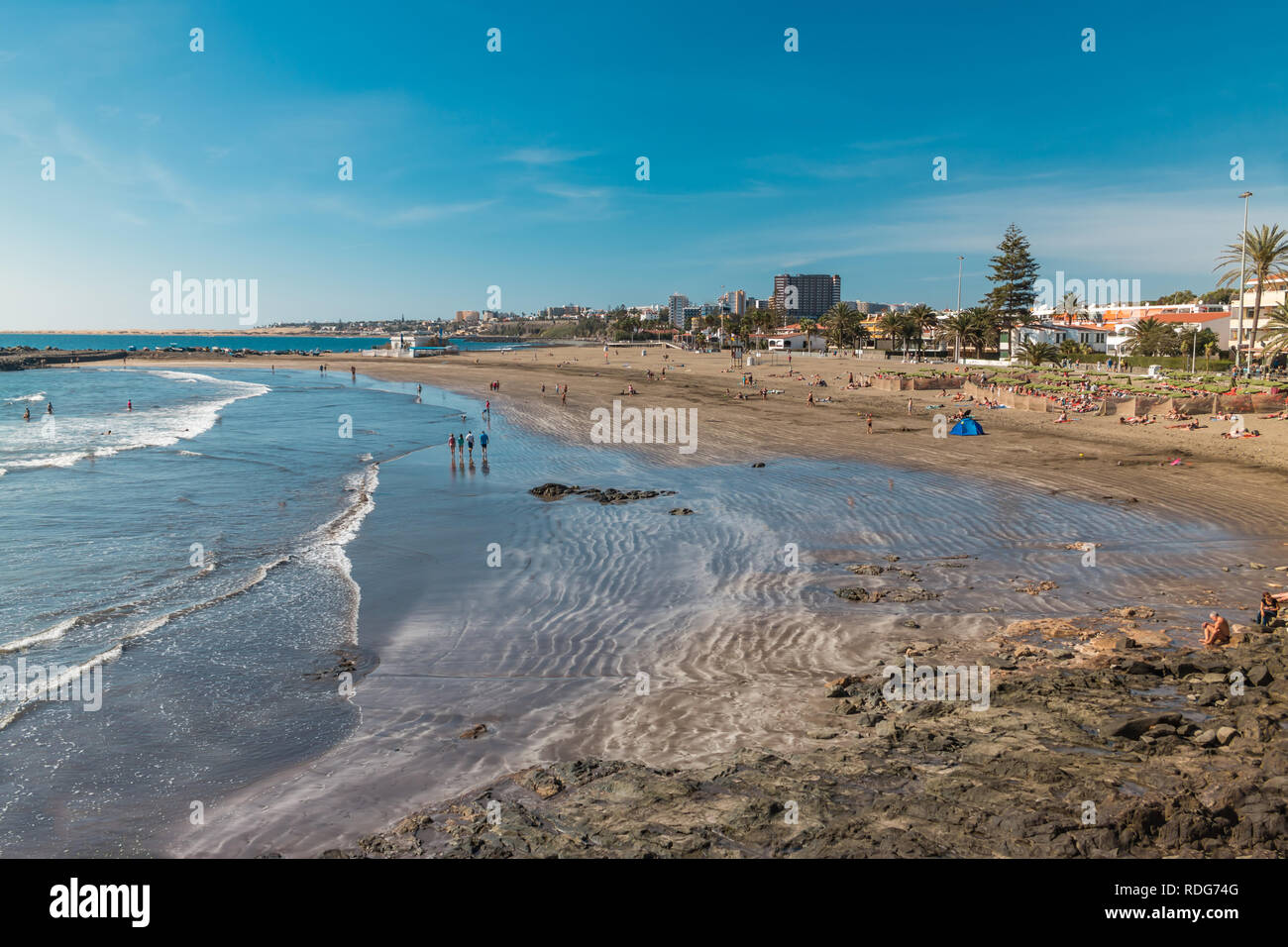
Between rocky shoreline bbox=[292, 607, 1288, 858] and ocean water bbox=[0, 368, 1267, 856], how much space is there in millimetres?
907

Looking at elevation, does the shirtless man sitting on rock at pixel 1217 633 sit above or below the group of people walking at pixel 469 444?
below

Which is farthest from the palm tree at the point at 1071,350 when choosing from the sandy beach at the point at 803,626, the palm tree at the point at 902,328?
the sandy beach at the point at 803,626

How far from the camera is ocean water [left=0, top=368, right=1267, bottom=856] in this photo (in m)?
9.11

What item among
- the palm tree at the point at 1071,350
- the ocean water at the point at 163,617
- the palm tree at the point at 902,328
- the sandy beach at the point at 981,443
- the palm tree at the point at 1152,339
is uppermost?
the palm tree at the point at 902,328

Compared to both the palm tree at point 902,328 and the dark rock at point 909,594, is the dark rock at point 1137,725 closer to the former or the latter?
the dark rock at point 909,594

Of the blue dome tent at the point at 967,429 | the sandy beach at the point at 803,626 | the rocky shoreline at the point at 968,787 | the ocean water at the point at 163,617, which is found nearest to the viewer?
the rocky shoreline at the point at 968,787

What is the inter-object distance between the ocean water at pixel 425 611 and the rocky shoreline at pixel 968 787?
907 millimetres

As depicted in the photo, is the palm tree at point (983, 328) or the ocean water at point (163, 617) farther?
the palm tree at point (983, 328)

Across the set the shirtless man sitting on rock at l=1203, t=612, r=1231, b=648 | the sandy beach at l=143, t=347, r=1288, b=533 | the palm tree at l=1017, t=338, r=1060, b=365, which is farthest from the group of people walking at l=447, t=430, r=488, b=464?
the palm tree at l=1017, t=338, r=1060, b=365

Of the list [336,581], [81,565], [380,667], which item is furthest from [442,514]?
[380,667]

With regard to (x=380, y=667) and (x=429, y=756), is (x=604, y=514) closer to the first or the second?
(x=380, y=667)

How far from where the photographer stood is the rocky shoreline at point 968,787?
6395 mm

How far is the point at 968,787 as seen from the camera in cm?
734
